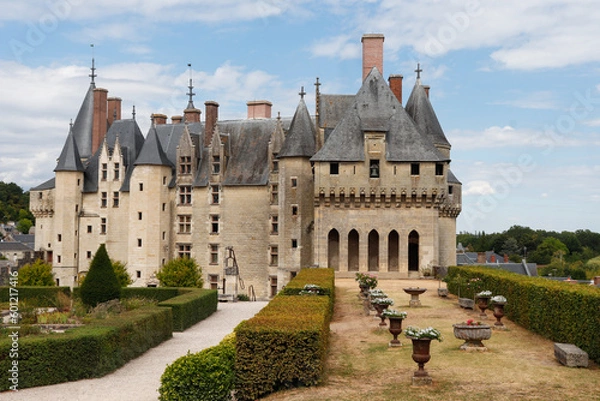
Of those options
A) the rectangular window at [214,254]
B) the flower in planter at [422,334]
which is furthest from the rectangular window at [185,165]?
the flower in planter at [422,334]

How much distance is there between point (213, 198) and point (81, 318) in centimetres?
2910

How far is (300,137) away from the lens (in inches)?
1750

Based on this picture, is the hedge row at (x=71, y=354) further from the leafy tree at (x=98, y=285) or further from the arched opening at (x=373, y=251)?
the arched opening at (x=373, y=251)

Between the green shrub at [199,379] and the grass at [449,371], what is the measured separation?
0.84 meters

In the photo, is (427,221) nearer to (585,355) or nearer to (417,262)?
(417,262)

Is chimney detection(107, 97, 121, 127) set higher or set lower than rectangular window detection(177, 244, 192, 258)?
higher

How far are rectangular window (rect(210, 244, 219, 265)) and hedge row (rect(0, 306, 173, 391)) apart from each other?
30.1 m

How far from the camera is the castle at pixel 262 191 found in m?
39.0

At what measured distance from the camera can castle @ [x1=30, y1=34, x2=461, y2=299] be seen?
39.0 m

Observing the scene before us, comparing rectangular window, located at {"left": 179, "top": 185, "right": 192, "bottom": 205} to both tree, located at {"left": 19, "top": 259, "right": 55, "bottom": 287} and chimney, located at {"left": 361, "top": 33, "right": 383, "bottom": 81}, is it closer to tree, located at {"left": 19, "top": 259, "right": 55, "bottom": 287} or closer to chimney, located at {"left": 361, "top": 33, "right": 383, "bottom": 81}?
tree, located at {"left": 19, "top": 259, "right": 55, "bottom": 287}

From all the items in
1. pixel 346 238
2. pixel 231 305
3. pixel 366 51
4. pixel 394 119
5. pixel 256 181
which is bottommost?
pixel 231 305

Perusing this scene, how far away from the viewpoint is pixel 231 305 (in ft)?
120

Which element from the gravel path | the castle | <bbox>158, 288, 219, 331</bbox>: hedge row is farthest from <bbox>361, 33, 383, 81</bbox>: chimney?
the gravel path

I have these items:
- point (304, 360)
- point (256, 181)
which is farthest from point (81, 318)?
→ point (256, 181)
